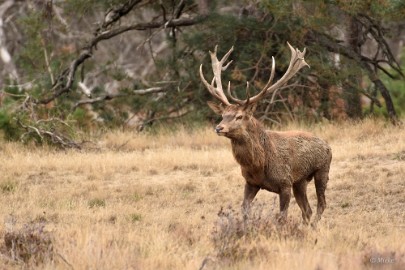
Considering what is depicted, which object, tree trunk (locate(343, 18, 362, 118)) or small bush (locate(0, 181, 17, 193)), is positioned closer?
small bush (locate(0, 181, 17, 193))

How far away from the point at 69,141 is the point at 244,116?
7.22 metres

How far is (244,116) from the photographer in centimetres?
959

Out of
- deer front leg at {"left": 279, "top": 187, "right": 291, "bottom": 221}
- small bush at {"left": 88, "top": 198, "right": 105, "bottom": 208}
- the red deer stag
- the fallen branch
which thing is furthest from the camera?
the fallen branch

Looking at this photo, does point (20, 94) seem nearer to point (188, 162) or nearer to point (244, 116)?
point (188, 162)

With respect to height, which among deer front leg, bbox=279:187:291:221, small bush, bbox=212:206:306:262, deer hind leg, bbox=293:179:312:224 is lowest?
deer hind leg, bbox=293:179:312:224

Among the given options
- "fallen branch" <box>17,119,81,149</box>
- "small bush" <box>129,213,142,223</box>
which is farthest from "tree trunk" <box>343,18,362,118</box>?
"small bush" <box>129,213,142,223</box>

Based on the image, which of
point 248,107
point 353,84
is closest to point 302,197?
point 248,107

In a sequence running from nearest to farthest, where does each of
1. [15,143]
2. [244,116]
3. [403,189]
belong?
[244,116], [403,189], [15,143]

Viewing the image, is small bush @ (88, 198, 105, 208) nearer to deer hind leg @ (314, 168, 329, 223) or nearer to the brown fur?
the brown fur

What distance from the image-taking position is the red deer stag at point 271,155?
955 centimetres

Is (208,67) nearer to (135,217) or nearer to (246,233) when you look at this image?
(135,217)

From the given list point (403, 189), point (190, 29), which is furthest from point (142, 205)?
point (190, 29)

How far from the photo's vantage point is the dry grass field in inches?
302

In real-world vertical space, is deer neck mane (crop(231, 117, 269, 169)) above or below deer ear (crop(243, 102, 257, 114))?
below
